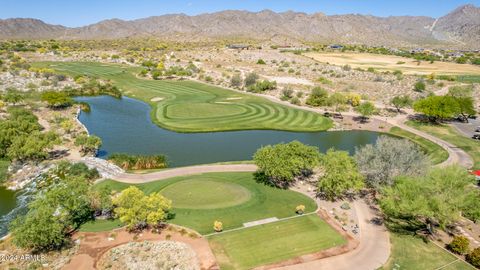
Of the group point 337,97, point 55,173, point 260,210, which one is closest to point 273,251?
point 260,210

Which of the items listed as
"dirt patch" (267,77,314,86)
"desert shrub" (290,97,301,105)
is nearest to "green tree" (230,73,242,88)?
"dirt patch" (267,77,314,86)

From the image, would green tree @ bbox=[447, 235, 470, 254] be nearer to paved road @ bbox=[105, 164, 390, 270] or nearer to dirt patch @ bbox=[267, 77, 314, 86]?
paved road @ bbox=[105, 164, 390, 270]

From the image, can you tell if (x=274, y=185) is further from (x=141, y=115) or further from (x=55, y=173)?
(x=141, y=115)

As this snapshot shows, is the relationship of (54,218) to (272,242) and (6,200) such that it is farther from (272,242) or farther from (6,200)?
(272,242)

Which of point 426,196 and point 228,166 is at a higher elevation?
point 426,196

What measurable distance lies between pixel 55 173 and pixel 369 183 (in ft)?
167

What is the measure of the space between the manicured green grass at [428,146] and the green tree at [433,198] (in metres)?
23.3

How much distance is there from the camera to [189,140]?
253ft

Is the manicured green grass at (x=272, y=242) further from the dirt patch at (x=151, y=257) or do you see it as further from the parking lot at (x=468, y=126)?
the parking lot at (x=468, y=126)

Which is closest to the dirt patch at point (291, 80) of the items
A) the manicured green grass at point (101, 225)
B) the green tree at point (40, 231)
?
the manicured green grass at point (101, 225)

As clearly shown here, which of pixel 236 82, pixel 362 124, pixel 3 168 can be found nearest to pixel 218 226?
pixel 3 168

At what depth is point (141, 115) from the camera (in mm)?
98625

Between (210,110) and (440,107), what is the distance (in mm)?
63377

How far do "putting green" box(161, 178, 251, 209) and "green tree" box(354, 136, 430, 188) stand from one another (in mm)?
18880
